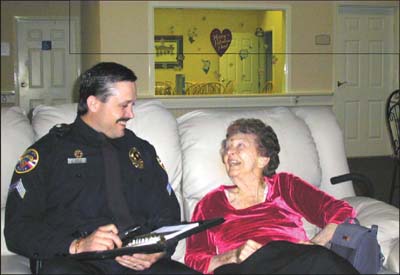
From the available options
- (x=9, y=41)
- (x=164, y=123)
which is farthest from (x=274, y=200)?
(x=9, y=41)

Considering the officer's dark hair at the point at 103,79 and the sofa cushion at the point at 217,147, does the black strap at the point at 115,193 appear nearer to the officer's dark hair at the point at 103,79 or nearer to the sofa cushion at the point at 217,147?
the officer's dark hair at the point at 103,79

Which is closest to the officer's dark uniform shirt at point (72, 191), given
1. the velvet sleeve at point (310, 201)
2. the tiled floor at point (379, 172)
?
the velvet sleeve at point (310, 201)

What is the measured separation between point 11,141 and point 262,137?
93 cm

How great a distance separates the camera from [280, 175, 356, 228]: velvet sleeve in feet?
6.90

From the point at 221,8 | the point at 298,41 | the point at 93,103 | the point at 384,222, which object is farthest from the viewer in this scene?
the point at 298,41

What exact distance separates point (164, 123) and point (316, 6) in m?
5.04

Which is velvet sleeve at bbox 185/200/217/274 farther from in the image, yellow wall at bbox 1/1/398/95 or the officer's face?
yellow wall at bbox 1/1/398/95

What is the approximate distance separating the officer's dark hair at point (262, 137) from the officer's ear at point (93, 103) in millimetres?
539

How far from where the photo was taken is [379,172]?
5770 mm

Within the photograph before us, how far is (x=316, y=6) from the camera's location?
6746 mm

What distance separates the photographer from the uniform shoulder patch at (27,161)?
177 centimetres

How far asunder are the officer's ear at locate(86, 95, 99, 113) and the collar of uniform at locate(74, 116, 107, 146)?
58mm

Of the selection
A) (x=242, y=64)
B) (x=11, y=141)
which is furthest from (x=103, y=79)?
(x=242, y=64)

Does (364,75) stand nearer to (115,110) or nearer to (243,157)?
(243,157)
